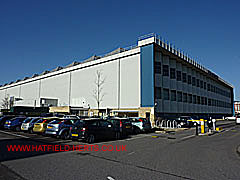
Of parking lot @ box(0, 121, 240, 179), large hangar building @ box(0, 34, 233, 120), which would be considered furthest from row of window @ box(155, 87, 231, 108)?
parking lot @ box(0, 121, 240, 179)

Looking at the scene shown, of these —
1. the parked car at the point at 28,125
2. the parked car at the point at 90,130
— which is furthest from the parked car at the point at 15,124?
the parked car at the point at 90,130

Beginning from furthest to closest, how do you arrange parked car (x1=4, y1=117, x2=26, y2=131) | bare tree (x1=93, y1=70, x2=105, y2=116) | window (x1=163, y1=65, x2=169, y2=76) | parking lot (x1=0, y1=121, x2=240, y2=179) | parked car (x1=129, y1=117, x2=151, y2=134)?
bare tree (x1=93, y1=70, x2=105, y2=116) < window (x1=163, y1=65, x2=169, y2=76) < parked car (x1=4, y1=117, x2=26, y2=131) < parked car (x1=129, y1=117, x2=151, y2=134) < parking lot (x1=0, y1=121, x2=240, y2=179)

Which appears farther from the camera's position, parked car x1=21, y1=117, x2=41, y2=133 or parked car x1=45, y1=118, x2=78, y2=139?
parked car x1=21, y1=117, x2=41, y2=133

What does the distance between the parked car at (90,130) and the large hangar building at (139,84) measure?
19.9 metres

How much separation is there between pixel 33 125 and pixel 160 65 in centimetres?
2403

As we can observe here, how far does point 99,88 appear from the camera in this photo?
4403 cm

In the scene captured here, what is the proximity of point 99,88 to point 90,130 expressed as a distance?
31132 millimetres

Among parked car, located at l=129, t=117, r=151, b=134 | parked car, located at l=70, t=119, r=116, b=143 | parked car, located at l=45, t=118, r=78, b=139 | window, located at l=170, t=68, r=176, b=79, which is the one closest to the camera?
parked car, located at l=70, t=119, r=116, b=143

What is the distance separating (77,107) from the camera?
46562mm

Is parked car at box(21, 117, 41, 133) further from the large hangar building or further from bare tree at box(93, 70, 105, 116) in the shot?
bare tree at box(93, 70, 105, 116)

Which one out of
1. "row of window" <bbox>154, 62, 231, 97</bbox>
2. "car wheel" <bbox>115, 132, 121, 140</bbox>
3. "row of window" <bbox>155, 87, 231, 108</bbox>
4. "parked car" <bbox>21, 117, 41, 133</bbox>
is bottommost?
"car wheel" <bbox>115, 132, 121, 140</bbox>

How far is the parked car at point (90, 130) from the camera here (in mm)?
12905

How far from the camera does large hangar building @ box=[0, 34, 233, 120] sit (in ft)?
116

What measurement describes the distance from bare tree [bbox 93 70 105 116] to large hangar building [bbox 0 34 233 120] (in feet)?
1.11
